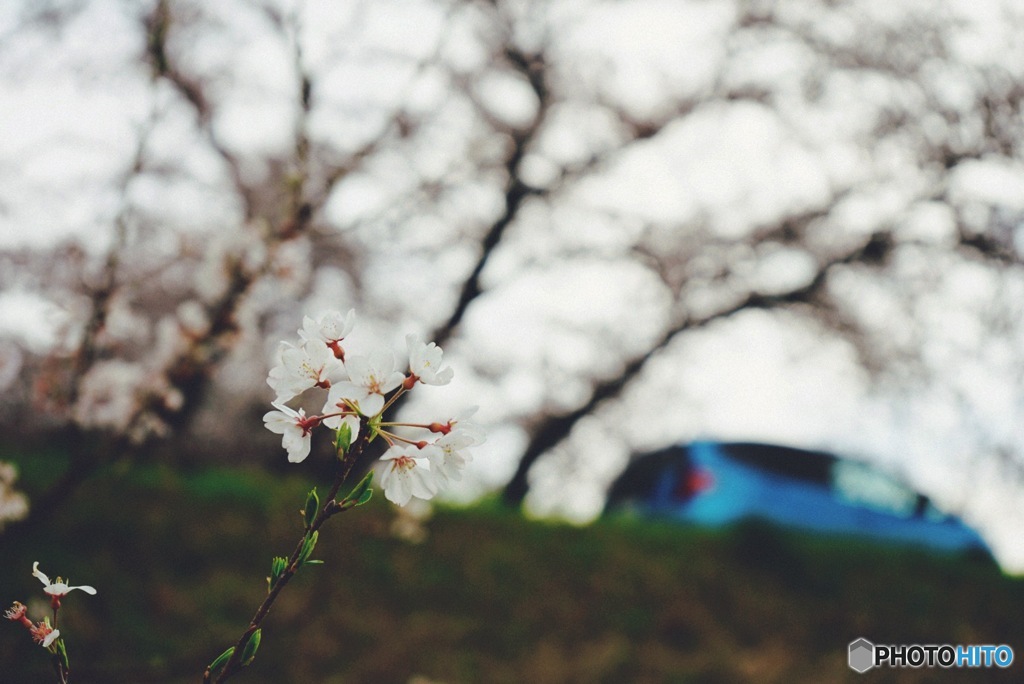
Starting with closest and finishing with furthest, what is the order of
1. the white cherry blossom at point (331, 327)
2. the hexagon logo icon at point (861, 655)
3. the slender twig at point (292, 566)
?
the slender twig at point (292, 566)
the white cherry blossom at point (331, 327)
the hexagon logo icon at point (861, 655)

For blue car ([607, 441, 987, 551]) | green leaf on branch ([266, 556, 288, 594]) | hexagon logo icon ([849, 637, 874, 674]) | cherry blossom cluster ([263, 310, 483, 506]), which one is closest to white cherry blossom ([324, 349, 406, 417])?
cherry blossom cluster ([263, 310, 483, 506])

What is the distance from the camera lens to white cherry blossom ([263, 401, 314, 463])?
0.80m

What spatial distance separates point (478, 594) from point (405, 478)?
3.39 meters

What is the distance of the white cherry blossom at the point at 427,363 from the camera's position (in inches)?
31.2

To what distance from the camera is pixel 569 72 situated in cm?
883

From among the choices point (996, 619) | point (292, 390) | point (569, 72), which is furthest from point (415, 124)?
point (292, 390)

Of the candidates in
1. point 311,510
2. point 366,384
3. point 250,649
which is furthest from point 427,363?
point 250,649

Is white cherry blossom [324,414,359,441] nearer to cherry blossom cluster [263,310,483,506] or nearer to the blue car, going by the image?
cherry blossom cluster [263,310,483,506]

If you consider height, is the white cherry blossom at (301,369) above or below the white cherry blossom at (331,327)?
below

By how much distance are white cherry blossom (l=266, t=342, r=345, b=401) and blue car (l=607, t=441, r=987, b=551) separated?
5753mm

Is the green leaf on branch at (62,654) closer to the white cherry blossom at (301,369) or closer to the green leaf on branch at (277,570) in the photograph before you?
the green leaf on branch at (277,570)

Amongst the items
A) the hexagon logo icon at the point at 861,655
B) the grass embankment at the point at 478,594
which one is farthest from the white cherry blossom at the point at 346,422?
the hexagon logo icon at the point at 861,655

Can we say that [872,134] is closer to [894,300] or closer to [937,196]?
[937,196]

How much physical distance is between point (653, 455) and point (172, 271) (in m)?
6.96
